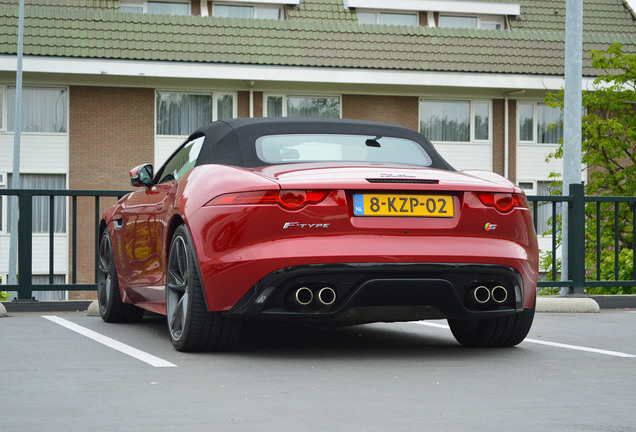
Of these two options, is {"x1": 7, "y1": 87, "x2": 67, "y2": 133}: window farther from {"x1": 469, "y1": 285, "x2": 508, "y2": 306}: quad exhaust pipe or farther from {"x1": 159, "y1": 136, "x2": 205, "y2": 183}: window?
{"x1": 469, "y1": 285, "x2": 508, "y2": 306}: quad exhaust pipe

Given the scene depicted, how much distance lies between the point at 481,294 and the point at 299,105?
25791mm

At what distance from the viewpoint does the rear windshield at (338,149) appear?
6258 mm

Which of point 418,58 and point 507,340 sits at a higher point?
point 418,58

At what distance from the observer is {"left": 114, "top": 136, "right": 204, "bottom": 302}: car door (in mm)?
6617

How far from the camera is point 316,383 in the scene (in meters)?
4.95

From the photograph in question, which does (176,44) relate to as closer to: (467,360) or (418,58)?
(418,58)

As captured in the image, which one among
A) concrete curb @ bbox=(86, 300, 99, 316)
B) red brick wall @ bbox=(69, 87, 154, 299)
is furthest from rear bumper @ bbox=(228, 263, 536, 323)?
red brick wall @ bbox=(69, 87, 154, 299)

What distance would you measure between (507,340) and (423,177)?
1.38m

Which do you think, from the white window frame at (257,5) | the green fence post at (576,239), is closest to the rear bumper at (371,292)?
the green fence post at (576,239)

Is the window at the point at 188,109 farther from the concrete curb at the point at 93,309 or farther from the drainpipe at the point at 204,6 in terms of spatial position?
the concrete curb at the point at 93,309

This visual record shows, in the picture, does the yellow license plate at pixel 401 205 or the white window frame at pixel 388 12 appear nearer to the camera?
the yellow license plate at pixel 401 205

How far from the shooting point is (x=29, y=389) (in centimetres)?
473

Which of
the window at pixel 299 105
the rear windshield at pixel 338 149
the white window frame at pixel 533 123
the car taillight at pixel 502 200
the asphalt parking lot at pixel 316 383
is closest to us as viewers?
the asphalt parking lot at pixel 316 383

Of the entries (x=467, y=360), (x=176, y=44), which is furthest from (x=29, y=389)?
(x=176, y=44)
